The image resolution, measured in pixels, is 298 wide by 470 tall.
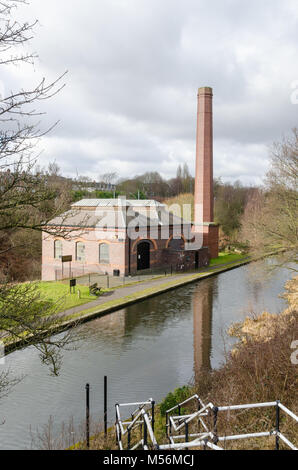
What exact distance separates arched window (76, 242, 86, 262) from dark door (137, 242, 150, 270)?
4.21m

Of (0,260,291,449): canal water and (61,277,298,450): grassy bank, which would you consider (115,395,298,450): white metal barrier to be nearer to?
(61,277,298,450): grassy bank

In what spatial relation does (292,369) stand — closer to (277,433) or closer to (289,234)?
(277,433)

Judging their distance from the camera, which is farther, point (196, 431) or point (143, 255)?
point (143, 255)

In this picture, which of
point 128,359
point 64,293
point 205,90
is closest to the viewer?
point 128,359

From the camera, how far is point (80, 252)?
94.1 feet

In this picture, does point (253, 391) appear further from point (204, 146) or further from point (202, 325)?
point (204, 146)

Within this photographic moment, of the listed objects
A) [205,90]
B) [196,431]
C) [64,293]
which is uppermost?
[205,90]

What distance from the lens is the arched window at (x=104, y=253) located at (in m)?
27.2

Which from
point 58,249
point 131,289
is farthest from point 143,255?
point 58,249

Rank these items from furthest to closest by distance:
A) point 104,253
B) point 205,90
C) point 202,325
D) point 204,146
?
point 204,146
point 205,90
point 104,253
point 202,325

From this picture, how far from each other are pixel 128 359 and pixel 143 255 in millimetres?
15728

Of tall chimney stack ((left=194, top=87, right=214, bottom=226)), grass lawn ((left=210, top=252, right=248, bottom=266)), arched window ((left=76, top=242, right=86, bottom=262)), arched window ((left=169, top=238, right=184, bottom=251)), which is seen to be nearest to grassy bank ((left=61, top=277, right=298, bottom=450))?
arched window ((left=76, top=242, right=86, bottom=262))

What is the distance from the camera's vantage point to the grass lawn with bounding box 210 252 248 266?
36.2 metres

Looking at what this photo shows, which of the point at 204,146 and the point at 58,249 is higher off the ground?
the point at 204,146
